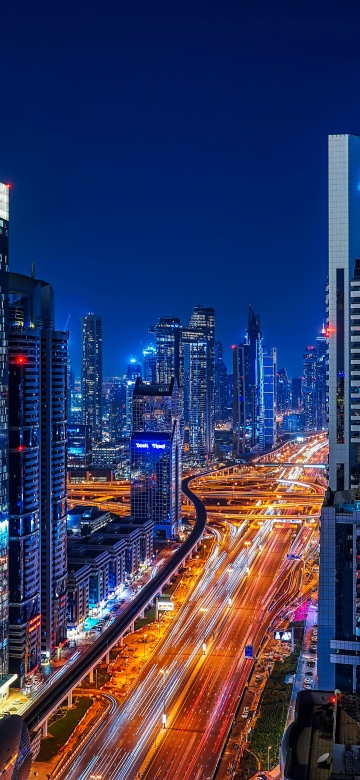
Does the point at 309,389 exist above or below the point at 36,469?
above

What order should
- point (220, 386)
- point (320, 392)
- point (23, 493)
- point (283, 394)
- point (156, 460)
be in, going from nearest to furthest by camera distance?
point (23, 493), point (156, 460), point (320, 392), point (220, 386), point (283, 394)

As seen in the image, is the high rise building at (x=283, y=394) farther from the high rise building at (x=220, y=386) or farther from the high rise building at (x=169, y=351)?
the high rise building at (x=169, y=351)

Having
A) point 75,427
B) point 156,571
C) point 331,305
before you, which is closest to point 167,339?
point 75,427

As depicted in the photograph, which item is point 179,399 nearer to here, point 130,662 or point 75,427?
point 130,662

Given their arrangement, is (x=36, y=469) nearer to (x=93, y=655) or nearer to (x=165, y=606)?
(x=93, y=655)

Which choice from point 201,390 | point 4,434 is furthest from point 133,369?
point 4,434
